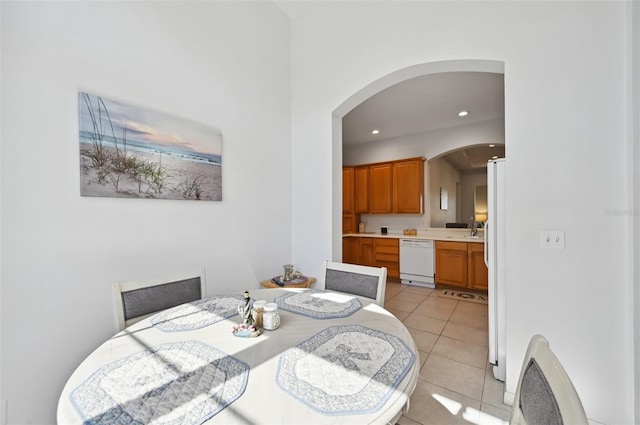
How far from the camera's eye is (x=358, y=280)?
175 centimetres

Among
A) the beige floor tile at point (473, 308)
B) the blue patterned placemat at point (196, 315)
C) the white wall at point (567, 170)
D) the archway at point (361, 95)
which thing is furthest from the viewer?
the beige floor tile at point (473, 308)

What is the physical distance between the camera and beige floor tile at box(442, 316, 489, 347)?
2.53 metres

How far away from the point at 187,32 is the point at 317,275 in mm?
2393

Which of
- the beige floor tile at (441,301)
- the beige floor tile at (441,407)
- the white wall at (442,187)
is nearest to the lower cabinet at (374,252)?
the beige floor tile at (441,301)

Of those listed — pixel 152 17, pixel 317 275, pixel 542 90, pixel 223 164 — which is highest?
pixel 152 17

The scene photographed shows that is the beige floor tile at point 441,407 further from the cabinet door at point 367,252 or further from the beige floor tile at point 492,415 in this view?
the cabinet door at point 367,252

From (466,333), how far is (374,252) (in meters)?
2.36

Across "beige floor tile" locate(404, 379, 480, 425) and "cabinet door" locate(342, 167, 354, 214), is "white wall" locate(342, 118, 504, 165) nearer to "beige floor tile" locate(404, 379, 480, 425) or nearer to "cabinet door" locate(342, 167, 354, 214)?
"cabinet door" locate(342, 167, 354, 214)

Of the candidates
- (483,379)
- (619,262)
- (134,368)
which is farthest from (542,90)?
(134,368)

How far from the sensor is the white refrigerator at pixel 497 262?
6.18 feet

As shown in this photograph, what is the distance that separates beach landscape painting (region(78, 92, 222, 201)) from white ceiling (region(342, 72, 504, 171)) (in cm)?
255

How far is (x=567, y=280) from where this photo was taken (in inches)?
61.2

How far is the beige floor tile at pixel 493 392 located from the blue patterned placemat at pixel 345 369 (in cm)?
128

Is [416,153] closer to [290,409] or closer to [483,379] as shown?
[483,379]
